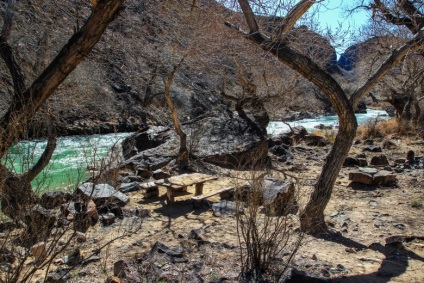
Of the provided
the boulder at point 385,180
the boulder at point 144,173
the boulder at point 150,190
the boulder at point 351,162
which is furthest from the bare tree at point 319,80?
the boulder at point 351,162

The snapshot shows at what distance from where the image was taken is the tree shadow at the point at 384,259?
4.18 m

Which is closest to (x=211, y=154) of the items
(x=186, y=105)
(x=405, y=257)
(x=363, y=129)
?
(x=405, y=257)

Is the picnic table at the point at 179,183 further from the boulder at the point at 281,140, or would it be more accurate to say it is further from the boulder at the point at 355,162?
the boulder at the point at 281,140

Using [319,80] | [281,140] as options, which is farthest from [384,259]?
[281,140]

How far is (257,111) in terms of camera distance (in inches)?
582

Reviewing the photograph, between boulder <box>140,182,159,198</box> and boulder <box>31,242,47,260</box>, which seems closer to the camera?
boulder <box>31,242,47,260</box>

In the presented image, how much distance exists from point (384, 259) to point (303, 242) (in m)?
0.94

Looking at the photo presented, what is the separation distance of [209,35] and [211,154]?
2957 millimetres

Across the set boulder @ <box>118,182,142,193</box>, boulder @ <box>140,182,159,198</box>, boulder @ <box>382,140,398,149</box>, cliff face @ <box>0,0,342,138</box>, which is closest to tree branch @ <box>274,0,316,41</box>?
cliff face @ <box>0,0,342,138</box>

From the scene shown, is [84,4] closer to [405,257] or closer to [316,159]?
[405,257]

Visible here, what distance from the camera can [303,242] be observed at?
528cm

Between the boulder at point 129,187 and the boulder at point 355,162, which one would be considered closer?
the boulder at point 129,187

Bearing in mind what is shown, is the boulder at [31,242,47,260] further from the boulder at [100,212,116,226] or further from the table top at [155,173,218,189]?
the table top at [155,173,218,189]

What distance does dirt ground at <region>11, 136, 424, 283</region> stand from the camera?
4.18 meters
